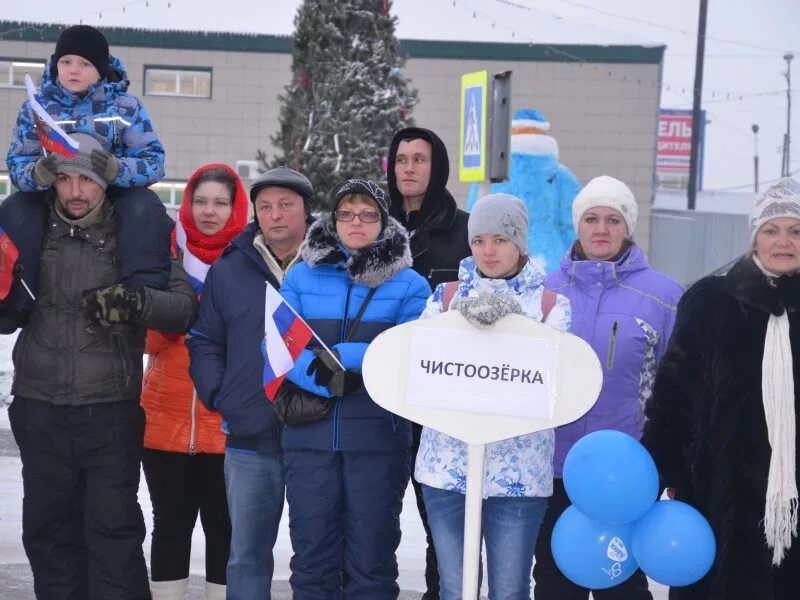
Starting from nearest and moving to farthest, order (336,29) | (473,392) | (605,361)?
(473,392) < (605,361) < (336,29)

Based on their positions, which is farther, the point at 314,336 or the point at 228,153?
the point at 228,153

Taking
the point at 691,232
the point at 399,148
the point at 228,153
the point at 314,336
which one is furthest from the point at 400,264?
the point at 691,232

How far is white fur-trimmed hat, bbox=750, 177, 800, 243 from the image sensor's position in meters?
3.74

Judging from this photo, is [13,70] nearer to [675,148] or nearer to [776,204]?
[776,204]

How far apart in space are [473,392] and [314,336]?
70 cm

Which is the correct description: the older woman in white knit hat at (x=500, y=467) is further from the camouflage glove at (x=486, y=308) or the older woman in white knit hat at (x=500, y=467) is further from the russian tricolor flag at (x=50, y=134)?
the russian tricolor flag at (x=50, y=134)

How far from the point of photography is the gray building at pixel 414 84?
21.8m

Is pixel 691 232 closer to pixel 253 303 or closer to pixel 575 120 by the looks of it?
pixel 575 120

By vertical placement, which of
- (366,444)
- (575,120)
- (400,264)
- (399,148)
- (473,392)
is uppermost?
(575,120)

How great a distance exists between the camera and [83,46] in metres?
4.51

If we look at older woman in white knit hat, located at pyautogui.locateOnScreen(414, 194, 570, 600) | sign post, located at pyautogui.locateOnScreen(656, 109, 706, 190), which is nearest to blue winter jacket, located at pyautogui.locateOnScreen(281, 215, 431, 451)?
older woman in white knit hat, located at pyautogui.locateOnScreen(414, 194, 570, 600)

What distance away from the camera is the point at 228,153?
22219 mm

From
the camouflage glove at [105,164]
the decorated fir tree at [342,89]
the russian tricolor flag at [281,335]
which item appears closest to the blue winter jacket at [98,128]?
the camouflage glove at [105,164]

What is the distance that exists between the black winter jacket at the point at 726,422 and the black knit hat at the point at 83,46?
2.51 metres
